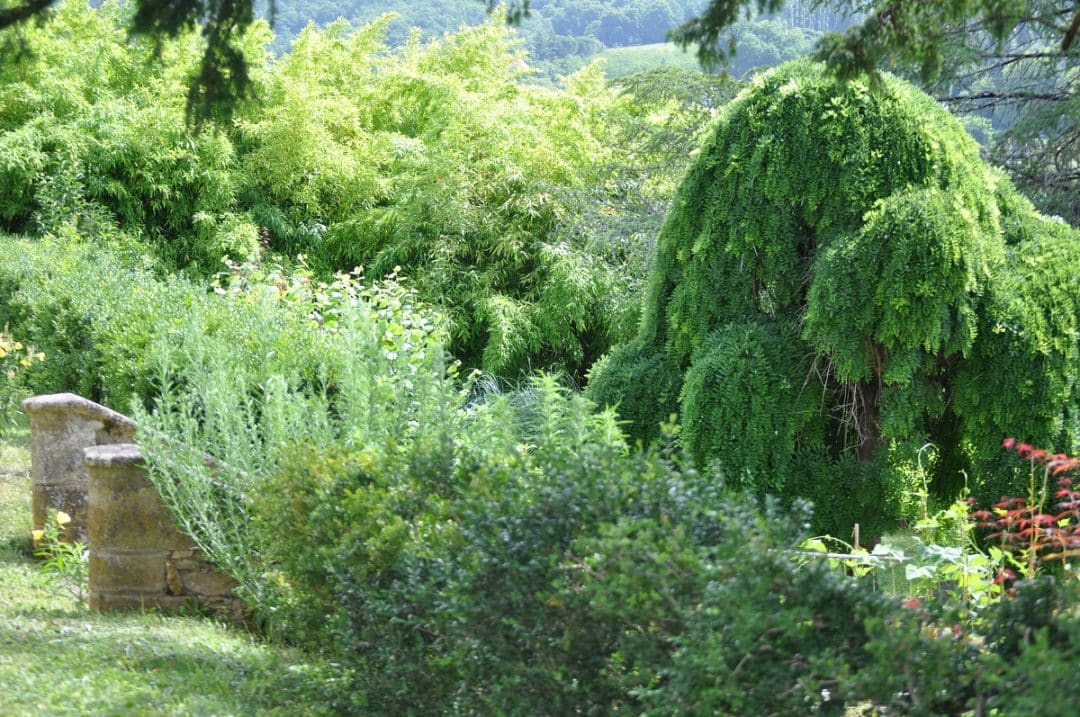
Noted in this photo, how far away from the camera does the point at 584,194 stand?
1004cm

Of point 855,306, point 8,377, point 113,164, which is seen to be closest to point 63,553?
point 8,377

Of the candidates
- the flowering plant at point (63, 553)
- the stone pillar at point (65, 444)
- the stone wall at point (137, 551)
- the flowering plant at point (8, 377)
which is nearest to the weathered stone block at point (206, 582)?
the stone wall at point (137, 551)

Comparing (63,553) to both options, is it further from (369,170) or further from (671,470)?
(369,170)

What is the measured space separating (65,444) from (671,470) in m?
3.72

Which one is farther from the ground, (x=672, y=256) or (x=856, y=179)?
(x=856, y=179)

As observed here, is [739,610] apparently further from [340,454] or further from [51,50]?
[51,50]

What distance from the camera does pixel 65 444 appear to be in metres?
5.41

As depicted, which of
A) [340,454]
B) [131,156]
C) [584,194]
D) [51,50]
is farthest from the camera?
[51,50]

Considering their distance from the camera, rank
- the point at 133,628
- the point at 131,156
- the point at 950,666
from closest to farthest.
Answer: the point at 950,666
the point at 133,628
the point at 131,156

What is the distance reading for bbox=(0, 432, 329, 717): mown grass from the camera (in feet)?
10.7

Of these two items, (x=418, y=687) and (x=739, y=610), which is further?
(x=418, y=687)

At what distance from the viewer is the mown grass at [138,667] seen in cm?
326

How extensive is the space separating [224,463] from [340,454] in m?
0.93

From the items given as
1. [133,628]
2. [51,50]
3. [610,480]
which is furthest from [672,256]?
[51,50]
